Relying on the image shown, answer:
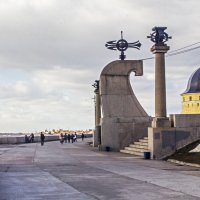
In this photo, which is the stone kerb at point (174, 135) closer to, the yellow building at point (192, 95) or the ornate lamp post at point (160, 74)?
the ornate lamp post at point (160, 74)

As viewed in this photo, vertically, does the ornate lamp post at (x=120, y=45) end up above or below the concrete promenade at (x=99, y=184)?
above

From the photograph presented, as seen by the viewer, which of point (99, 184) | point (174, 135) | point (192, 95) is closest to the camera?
point (99, 184)

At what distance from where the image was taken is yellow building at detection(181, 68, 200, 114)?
6831 cm

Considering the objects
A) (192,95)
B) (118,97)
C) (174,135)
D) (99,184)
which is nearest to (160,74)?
(174,135)

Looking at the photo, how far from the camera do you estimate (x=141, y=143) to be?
38281 mm

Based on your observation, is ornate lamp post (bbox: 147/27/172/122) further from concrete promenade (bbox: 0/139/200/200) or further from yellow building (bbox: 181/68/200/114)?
yellow building (bbox: 181/68/200/114)

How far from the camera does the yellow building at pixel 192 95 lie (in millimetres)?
68312

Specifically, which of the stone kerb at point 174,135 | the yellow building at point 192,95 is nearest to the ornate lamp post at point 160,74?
the stone kerb at point 174,135

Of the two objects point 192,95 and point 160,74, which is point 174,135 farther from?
point 192,95

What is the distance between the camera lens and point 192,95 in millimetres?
69938

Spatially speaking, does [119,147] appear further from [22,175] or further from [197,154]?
[22,175]

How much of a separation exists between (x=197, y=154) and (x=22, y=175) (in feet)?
38.2

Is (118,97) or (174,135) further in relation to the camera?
(118,97)

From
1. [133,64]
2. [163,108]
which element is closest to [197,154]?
[163,108]
